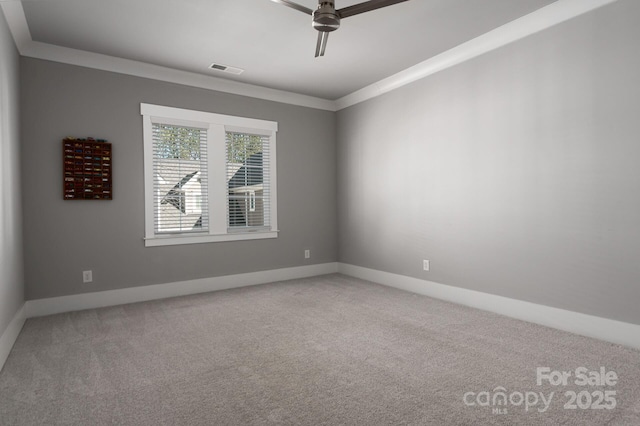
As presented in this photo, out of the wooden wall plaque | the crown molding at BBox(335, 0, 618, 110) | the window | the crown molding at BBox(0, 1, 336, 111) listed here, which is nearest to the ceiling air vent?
the crown molding at BBox(0, 1, 336, 111)

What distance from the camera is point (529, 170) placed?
322 cm

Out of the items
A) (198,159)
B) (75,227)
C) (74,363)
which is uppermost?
(198,159)

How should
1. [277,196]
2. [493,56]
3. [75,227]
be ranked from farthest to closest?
[277,196] < [75,227] < [493,56]

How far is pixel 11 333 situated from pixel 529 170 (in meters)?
4.44

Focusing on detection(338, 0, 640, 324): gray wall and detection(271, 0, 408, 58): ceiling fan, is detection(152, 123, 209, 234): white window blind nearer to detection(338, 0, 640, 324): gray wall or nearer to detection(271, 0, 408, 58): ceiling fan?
detection(338, 0, 640, 324): gray wall

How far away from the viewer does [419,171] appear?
14.1 ft

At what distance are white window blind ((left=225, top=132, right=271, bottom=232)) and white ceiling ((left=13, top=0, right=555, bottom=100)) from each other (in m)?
0.93

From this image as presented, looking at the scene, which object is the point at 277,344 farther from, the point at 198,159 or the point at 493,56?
the point at 493,56

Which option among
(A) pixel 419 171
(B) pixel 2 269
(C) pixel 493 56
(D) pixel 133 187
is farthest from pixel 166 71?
(C) pixel 493 56

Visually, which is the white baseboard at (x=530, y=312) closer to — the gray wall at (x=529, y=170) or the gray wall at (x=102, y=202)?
the gray wall at (x=529, y=170)

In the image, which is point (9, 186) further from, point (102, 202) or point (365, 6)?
point (365, 6)

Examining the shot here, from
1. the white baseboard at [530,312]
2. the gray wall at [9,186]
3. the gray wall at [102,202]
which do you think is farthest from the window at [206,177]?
the white baseboard at [530,312]

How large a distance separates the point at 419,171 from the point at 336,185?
164 cm

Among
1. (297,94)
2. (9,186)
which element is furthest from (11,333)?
(297,94)
